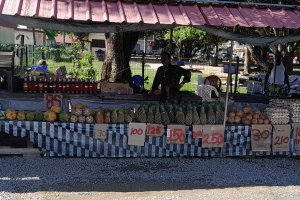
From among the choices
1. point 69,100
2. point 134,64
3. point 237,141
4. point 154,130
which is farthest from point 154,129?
point 134,64

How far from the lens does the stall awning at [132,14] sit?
17.1 ft

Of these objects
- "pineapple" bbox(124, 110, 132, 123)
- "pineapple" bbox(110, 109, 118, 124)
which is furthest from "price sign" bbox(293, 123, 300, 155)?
"pineapple" bbox(110, 109, 118, 124)

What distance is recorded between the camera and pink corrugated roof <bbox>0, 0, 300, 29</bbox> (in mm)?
5180

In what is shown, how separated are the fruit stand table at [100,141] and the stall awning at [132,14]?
72.7 inches

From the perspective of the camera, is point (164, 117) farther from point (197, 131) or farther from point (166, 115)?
point (197, 131)

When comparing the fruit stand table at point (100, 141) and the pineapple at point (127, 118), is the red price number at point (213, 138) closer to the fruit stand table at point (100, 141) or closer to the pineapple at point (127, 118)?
the fruit stand table at point (100, 141)

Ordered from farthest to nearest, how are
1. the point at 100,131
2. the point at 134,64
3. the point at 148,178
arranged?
the point at 134,64 < the point at 100,131 < the point at 148,178

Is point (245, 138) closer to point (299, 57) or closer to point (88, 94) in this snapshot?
point (88, 94)

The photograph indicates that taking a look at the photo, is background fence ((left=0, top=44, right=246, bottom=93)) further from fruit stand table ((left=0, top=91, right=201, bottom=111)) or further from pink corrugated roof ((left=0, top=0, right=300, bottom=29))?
pink corrugated roof ((left=0, top=0, right=300, bottom=29))

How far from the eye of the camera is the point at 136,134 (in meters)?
6.12

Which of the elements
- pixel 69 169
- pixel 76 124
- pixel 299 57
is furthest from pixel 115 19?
pixel 299 57

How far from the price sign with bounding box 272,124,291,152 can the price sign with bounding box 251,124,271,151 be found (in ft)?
0.41

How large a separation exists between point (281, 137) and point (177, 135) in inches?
86.5

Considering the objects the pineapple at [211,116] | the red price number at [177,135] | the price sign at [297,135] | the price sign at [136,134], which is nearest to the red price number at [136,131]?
the price sign at [136,134]
